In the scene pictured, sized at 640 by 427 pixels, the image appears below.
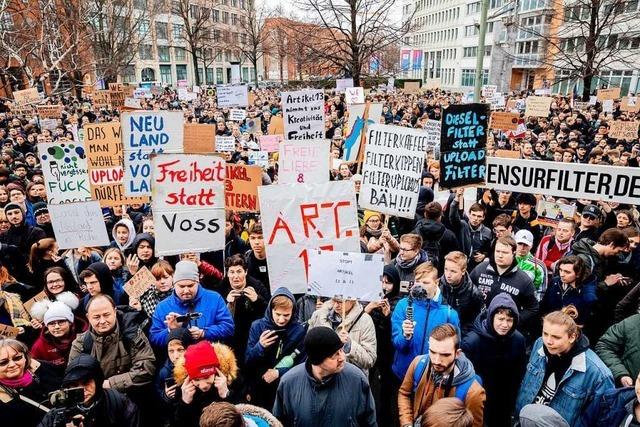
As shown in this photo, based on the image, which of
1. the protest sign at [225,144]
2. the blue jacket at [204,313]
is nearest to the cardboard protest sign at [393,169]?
the blue jacket at [204,313]

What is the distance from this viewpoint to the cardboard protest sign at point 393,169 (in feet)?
16.8

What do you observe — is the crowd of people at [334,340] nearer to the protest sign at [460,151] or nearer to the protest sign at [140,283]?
the protest sign at [140,283]

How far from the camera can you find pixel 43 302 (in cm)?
433

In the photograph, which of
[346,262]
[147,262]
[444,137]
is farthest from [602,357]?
[147,262]

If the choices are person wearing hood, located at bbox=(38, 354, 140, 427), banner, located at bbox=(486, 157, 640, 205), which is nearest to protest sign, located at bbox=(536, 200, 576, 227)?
banner, located at bbox=(486, 157, 640, 205)

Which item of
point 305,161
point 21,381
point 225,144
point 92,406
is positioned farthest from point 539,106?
point 21,381

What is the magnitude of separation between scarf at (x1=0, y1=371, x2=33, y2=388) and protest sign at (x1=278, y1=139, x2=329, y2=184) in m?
3.70

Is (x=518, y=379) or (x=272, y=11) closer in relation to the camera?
(x=518, y=379)

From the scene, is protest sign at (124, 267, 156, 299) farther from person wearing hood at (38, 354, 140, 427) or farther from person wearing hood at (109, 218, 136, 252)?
person wearing hood at (109, 218, 136, 252)

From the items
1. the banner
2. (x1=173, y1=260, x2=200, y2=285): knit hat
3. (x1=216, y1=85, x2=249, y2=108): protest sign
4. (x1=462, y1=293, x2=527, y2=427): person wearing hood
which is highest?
(x1=216, y1=85, x2=249, y2=108): protest sign

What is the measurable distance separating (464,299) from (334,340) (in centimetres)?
193

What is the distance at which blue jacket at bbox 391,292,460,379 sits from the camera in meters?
3.79

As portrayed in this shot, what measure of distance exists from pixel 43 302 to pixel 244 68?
79.6 metres

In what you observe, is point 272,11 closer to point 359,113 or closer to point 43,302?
point 359,113
